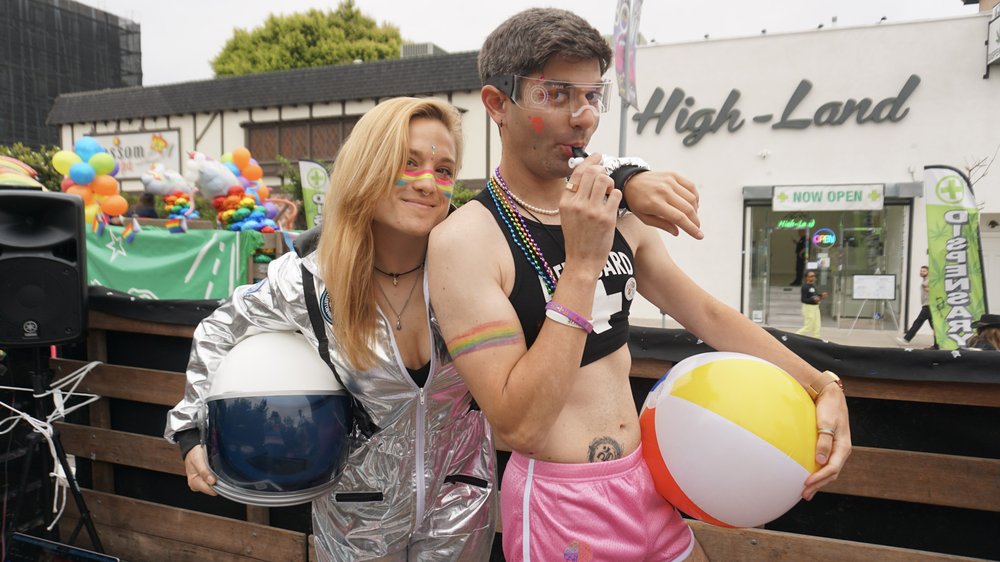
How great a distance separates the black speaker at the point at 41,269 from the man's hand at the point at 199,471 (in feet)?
4.57

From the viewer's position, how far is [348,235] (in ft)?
4.93

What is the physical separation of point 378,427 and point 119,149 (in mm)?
21536

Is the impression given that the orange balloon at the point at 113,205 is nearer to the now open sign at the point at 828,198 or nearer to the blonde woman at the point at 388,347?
the blonde woman at the point at 388,347

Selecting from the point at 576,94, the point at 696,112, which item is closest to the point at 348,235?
the point at 576,94

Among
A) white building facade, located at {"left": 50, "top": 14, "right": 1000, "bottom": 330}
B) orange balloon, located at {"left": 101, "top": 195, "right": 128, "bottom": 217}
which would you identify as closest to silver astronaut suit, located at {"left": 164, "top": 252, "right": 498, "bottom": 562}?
orange balloon, located at {"left": 101, "top": 195, "right": 128, "bottom": 217}

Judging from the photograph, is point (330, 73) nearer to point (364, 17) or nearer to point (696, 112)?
point (696, 112)

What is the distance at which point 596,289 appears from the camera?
4.51 ft

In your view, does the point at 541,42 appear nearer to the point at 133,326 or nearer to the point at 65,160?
the point at 133,326

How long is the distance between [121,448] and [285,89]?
635 inches

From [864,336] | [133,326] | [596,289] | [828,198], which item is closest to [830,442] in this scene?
[596,289]

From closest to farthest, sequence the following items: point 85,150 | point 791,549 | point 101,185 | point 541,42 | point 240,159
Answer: point 541,42
point 791,549
point 101,185
point 85,150
point 240,159

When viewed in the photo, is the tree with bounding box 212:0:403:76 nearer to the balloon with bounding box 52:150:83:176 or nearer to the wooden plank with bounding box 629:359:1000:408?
the balloon with bounding box 52:150:83:176

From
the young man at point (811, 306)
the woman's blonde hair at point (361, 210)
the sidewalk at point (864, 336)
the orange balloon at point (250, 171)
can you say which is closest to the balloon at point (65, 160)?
the orange balloon at point (250, 171)

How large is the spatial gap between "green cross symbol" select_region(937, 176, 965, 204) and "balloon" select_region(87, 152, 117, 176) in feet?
31.4
